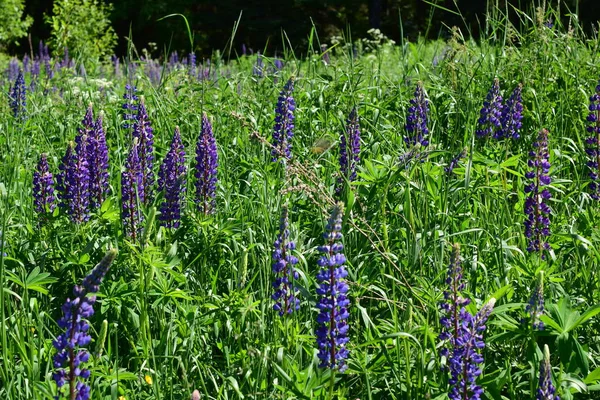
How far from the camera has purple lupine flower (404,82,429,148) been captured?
3789 mm

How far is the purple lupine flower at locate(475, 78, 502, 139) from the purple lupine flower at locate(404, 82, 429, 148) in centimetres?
32

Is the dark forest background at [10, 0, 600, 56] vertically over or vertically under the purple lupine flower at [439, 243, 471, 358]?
under

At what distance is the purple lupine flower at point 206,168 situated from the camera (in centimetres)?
330

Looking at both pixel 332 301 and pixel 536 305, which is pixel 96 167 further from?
pixel 536 305

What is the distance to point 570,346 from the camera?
2148 millimetres

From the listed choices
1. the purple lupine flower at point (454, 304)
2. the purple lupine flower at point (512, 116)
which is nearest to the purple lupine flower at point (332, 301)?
the purple lupine flower at point (454, 304)

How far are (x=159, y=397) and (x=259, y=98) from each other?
331 cm

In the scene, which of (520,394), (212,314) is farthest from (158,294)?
(520,394)

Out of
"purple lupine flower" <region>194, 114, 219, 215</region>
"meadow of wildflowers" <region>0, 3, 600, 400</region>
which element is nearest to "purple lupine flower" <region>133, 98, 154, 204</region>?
"meadow of wildflowers" <region>0, 3, 600, 400</region>

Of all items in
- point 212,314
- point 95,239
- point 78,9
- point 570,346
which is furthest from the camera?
point 78,9

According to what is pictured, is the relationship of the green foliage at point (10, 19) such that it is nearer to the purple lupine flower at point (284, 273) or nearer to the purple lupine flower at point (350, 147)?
the purple lupine flower at point (350, 147)

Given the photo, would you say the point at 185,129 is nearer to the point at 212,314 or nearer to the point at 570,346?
the point at 212,314

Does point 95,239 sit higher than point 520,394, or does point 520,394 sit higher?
point 95,239

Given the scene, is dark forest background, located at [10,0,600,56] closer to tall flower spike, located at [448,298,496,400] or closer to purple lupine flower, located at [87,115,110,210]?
purple lupine flower, located at [87,115,110,210]
